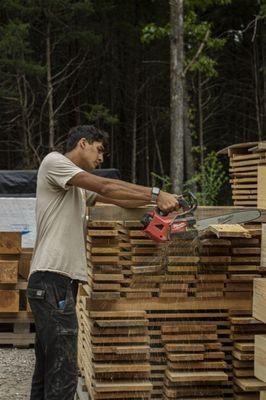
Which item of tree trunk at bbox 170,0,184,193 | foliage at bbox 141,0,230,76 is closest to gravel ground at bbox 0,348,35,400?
tree trunk at bbox 170,0,184,193

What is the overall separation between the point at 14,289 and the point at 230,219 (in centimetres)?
434

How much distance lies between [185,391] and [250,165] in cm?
239

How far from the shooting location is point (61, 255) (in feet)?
15.2

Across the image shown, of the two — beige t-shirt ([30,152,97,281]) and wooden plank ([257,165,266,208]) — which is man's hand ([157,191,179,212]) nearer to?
beige t-shirt ([30,152,97,281])

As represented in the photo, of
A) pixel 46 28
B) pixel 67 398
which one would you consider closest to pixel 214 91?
pixel 46 28

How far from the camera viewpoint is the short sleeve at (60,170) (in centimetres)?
460

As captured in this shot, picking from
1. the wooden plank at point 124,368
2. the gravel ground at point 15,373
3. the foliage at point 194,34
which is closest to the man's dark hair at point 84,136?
the wooden plank at point 124,368

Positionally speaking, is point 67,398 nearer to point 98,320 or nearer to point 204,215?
point 98,320

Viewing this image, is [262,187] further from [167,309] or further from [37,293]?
[167,309]

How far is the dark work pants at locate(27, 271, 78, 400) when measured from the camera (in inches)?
181

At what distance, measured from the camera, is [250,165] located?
6.61 metres

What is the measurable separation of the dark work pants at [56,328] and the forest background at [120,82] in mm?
19538

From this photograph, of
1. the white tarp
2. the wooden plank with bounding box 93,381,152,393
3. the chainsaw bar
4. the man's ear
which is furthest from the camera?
the white tarp

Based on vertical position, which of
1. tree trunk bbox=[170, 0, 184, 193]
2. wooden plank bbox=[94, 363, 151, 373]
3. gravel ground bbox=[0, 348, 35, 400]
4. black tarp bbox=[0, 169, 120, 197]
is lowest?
gravel ground bbox=[0, 348, 35, 400]
